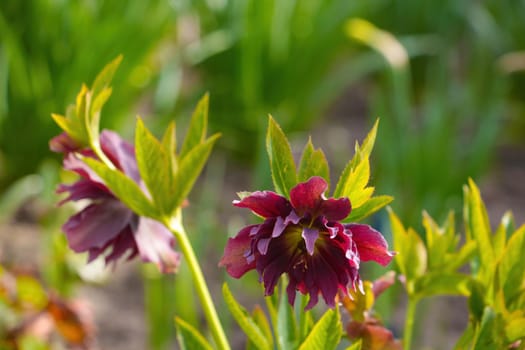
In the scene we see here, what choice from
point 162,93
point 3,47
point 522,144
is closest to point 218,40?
point 162,93

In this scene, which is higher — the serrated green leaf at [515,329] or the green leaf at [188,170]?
the green leaf at [188,170]

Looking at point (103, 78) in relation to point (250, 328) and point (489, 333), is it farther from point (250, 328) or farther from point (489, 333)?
point (489, 333)

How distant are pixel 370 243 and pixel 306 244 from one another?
41 millimetres

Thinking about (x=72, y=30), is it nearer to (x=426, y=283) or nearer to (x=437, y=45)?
(x=437, y=45)

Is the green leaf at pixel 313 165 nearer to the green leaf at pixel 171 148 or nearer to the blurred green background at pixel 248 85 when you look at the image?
the green leaf at pixel 171 148

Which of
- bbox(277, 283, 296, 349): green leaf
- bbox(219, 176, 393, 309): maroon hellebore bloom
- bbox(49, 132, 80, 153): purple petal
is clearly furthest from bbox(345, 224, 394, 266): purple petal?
bbox(49, 132, 80, 153): purple petal

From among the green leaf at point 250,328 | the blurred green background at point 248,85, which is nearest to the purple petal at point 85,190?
the green leaf at point 250,328

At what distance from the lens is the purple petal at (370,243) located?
0.45 meters

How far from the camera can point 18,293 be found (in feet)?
3.52

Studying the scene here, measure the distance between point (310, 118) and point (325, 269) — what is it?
1.87 metres

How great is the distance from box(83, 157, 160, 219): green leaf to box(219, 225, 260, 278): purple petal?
0.31ft

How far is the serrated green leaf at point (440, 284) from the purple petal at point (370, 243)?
14 centimetres

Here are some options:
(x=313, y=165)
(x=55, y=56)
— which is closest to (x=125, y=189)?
(x=313, y=165)

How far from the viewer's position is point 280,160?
18.7 inches
